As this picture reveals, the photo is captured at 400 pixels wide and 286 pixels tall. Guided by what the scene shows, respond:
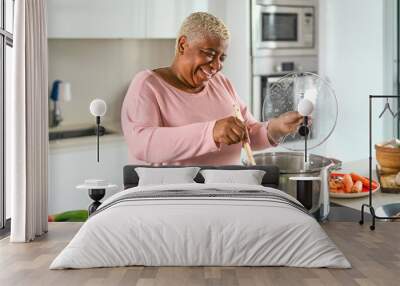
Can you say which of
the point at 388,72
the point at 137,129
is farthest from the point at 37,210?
the point at 388,72

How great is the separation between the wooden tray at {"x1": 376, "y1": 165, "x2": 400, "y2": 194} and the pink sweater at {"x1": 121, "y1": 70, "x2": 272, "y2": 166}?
3.36ft

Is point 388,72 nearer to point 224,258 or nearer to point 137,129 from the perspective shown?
point 137,129

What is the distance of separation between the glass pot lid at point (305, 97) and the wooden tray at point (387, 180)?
63 centimetres

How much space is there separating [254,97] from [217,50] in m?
0.56

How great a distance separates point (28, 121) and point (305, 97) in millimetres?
2340

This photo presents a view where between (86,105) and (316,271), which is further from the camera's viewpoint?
(86,105)

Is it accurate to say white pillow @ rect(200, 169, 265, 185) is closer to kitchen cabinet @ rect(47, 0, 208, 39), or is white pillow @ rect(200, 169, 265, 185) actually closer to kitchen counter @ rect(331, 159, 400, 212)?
kitchen counter @ rect(331, 159, 400, 212)

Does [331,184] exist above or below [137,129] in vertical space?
below

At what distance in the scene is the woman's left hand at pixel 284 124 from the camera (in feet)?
18.3

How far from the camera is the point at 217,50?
221 inches

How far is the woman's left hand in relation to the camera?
5.59m

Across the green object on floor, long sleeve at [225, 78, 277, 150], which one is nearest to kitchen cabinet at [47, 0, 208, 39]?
long sleeve at [225, 78, 277, 150]

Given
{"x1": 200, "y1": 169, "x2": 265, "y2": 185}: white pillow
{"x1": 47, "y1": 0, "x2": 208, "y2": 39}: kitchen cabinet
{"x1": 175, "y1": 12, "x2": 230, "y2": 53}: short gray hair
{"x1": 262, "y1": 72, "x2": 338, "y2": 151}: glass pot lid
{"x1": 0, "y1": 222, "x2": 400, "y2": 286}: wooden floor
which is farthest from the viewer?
{"x1": 47, "y1": 0, "x2": 208, "y2": 39}: kitchen cabinet

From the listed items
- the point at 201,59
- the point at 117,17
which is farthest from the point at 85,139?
the point at 201,59
